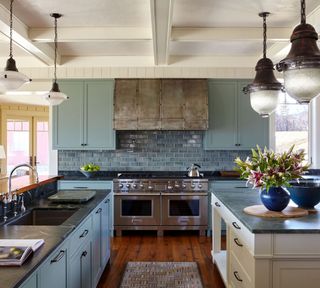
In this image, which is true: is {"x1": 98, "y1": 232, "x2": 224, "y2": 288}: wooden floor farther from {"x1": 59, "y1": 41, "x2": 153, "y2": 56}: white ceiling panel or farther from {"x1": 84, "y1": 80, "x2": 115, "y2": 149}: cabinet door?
{"x1": 59, "y1": 41, "x2": 153, "y2": 56}: white ceiling panel

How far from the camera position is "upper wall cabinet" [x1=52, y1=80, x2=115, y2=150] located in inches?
214

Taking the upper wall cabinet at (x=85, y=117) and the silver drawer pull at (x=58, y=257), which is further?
the upper wall cabinet at (x=85, y=117)

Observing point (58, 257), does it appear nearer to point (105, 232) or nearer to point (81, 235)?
point (81, 235)

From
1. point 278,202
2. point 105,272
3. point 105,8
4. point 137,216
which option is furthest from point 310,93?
point 137,216

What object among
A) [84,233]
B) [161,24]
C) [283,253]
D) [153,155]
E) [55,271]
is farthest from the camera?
[153,155]

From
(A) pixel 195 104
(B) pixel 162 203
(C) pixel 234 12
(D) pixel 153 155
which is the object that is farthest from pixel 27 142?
(C) pixel 234 12

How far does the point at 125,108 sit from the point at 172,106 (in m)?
0.73

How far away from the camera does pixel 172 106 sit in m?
5.34

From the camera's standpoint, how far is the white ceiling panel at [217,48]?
474 centimetres

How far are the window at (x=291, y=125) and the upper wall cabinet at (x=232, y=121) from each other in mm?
A: 397

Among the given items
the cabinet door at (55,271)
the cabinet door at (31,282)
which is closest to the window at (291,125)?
the cabinet door at (55,271)

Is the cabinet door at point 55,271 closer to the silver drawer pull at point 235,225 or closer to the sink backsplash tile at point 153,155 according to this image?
the silver drawer pull at point 235,225

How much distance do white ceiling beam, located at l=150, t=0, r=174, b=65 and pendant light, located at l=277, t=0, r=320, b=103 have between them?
120 centimetres

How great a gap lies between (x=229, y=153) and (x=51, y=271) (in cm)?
432
